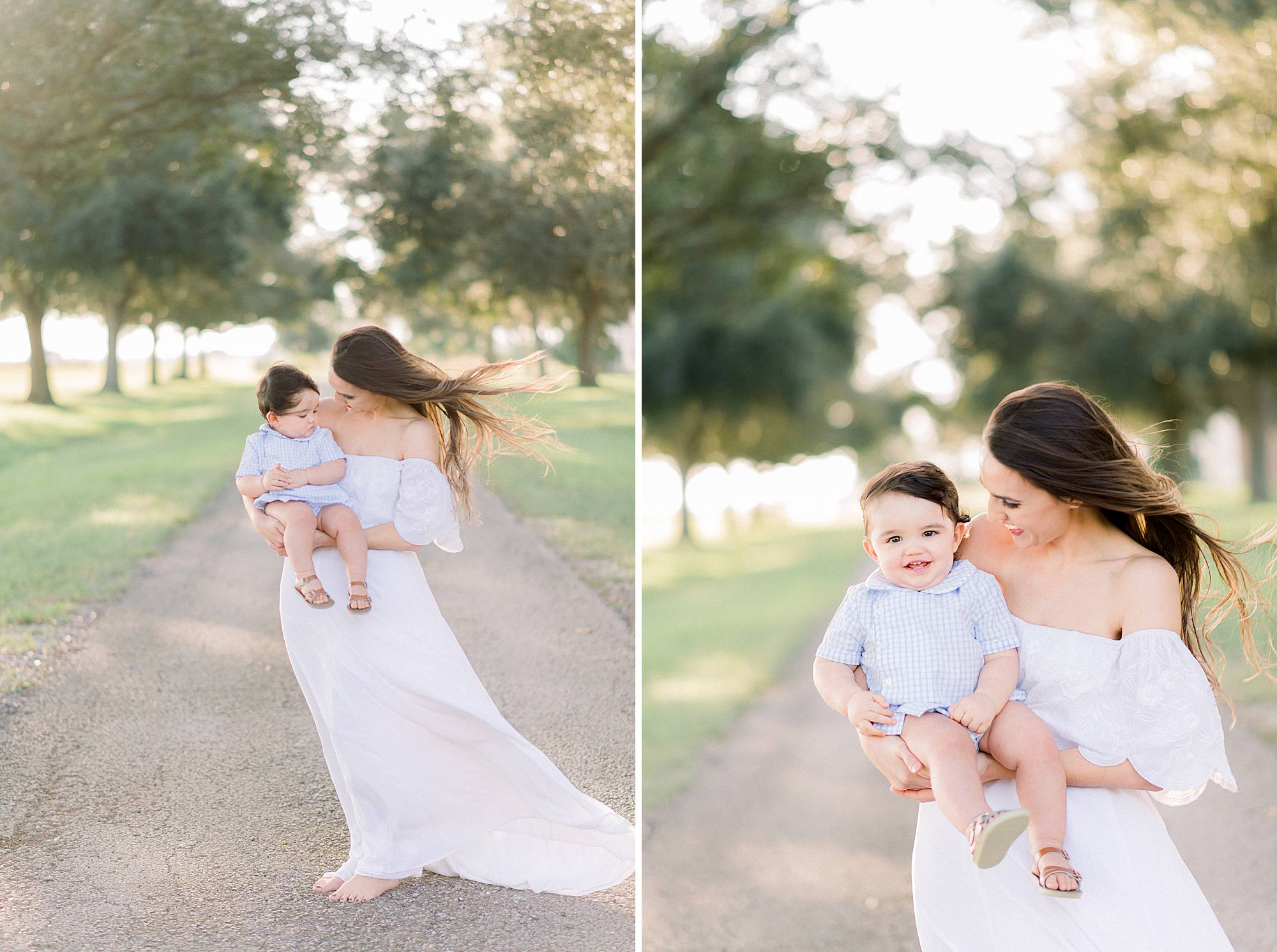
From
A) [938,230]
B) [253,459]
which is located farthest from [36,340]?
[938,230]

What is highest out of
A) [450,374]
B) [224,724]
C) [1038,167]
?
[1038,167]

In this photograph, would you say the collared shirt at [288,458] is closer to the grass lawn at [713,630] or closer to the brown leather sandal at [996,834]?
the brown leather sandal at [996,834]

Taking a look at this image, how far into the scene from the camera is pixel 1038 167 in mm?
11312

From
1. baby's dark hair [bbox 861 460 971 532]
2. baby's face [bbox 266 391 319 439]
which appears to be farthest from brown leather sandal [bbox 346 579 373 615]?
baby's dark hair [bbox 861 460 971 532]

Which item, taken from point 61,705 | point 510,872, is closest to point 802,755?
point 510,872

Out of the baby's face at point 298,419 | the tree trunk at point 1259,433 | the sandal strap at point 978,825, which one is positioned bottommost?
the tree trunk at point 1259,433

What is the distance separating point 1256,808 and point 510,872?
3846 millimetres

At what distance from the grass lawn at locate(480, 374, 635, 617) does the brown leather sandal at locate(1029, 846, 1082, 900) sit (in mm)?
2704

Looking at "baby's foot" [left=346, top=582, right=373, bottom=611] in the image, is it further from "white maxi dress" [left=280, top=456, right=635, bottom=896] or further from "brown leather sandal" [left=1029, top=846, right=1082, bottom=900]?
"brown leather sandal" [left=1029, top=846, right=1082, bottom=900]

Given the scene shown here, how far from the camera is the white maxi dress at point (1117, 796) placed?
95.7 inches

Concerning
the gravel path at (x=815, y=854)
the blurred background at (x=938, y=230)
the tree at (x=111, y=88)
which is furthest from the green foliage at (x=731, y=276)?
the gravel path at (x=815, y=854)

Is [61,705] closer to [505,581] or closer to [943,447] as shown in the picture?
[505,581]

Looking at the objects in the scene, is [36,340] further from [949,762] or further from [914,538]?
[949,762]

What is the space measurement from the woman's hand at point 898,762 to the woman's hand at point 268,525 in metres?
1.76
